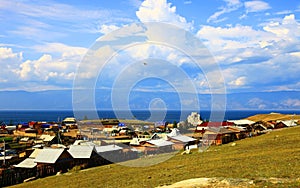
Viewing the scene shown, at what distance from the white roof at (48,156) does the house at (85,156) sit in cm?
241

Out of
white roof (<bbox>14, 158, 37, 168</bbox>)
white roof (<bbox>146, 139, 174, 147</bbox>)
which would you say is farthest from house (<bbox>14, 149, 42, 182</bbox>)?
white roof (<bbox>146, 139, 174, 147</bbox>)

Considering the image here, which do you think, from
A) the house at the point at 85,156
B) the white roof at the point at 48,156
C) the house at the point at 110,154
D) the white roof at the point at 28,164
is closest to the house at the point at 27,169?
the white roof at the point at 28,164

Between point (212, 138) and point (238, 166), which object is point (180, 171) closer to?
point (238, 166)

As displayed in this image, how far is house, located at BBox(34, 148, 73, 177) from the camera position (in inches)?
1420

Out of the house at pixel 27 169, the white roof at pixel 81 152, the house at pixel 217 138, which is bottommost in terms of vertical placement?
the house at pixel 27 169

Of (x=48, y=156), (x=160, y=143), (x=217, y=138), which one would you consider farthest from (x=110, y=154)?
(x=217, y=138)

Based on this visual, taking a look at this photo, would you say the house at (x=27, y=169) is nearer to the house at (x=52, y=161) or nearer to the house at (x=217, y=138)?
the house at (x=52, y=161)

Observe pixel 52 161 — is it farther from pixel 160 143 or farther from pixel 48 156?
pixel 160 143

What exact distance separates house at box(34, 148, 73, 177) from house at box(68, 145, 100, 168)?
0.81 metres

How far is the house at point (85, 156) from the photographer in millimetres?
40319

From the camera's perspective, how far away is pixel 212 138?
2020 inches

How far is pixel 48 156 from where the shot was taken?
125ft

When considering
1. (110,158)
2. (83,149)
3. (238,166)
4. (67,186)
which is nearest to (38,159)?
(83,149)

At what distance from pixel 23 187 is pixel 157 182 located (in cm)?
1377
